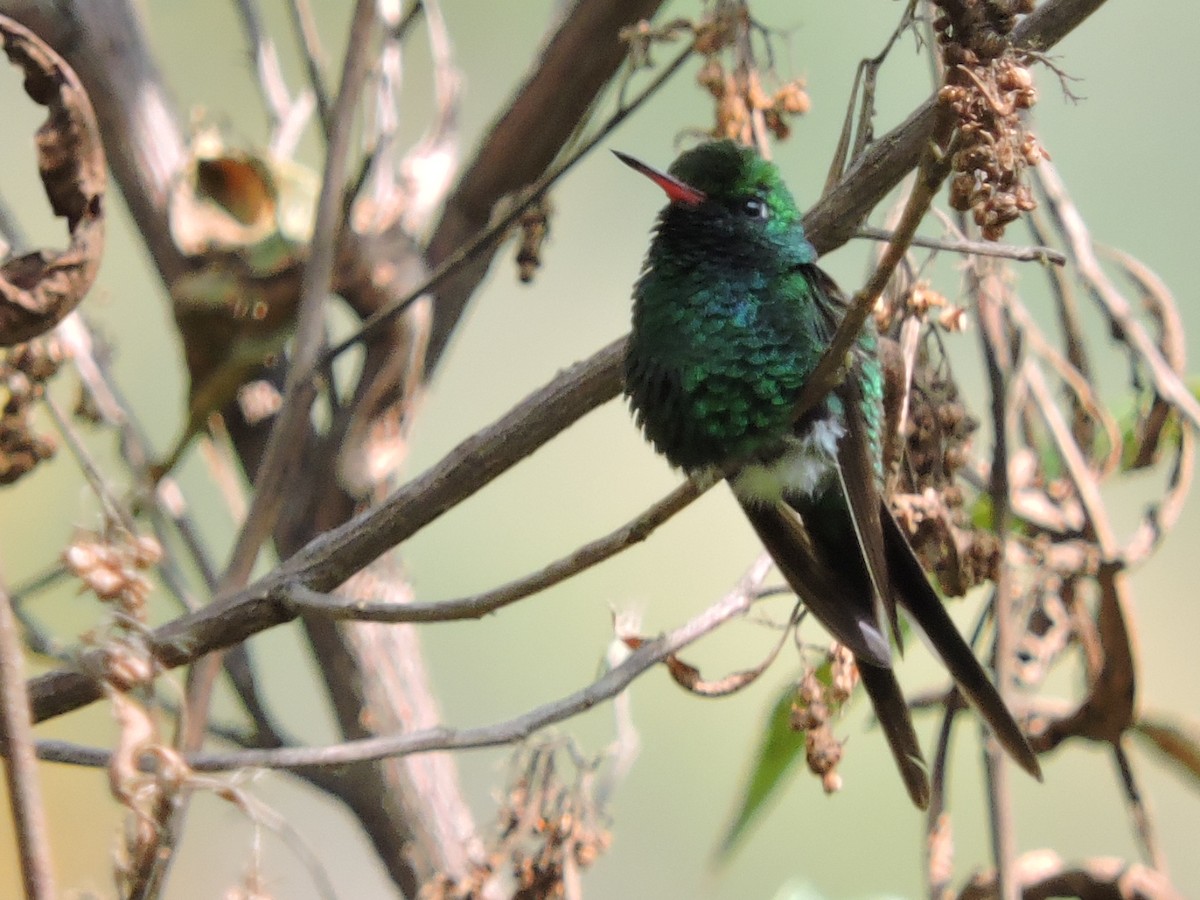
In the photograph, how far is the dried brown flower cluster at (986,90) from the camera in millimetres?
787

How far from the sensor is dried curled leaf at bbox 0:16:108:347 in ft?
3.34

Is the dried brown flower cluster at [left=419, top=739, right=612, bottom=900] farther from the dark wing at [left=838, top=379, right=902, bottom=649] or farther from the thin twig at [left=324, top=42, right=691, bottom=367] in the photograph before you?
the thin twig at [left=324, top=42, right=691, bottom=367]

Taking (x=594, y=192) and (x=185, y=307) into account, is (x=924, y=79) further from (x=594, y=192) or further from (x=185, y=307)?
(x=185, y=307)

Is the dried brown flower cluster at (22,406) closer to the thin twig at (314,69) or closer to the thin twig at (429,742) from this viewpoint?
the thin twig at (429,742)

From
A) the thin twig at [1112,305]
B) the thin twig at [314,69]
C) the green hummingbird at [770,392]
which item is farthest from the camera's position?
the thin twig at [314,69]

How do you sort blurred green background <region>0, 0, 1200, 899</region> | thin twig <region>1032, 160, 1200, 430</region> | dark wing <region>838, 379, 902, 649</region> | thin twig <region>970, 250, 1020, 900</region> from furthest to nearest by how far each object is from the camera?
blurred green background <region>0, 0, 1200, 899</region> → thin twig <region>1032, 160, 1200, 430</region> → thin twig <region>970, 250, 1020, 900</region> → dark wing <region>838, 379, 902, 649</region>

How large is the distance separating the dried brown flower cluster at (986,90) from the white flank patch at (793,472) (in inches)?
24.8

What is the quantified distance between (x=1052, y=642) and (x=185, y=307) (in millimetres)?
1344

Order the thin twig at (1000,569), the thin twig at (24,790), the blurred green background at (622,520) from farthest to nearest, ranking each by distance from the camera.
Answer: the blurred green background at (622,520), the thin twig at (1000,569), the thin twig at (24,790)

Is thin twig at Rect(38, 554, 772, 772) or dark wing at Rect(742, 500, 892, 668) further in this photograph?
dark wing at Rect(742, 500, 892, 668)

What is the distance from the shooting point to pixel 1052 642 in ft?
5.49

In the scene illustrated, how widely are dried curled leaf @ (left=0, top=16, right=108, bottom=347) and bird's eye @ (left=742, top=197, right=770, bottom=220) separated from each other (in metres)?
0.79

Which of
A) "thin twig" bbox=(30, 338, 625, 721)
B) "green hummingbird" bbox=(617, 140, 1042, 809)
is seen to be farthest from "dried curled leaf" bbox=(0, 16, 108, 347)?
"green hummingbird" bbox=(617, 140, 1042, 809)

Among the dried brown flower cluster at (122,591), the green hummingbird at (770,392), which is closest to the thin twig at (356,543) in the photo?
the dried brown flower cluster at (122,591)
